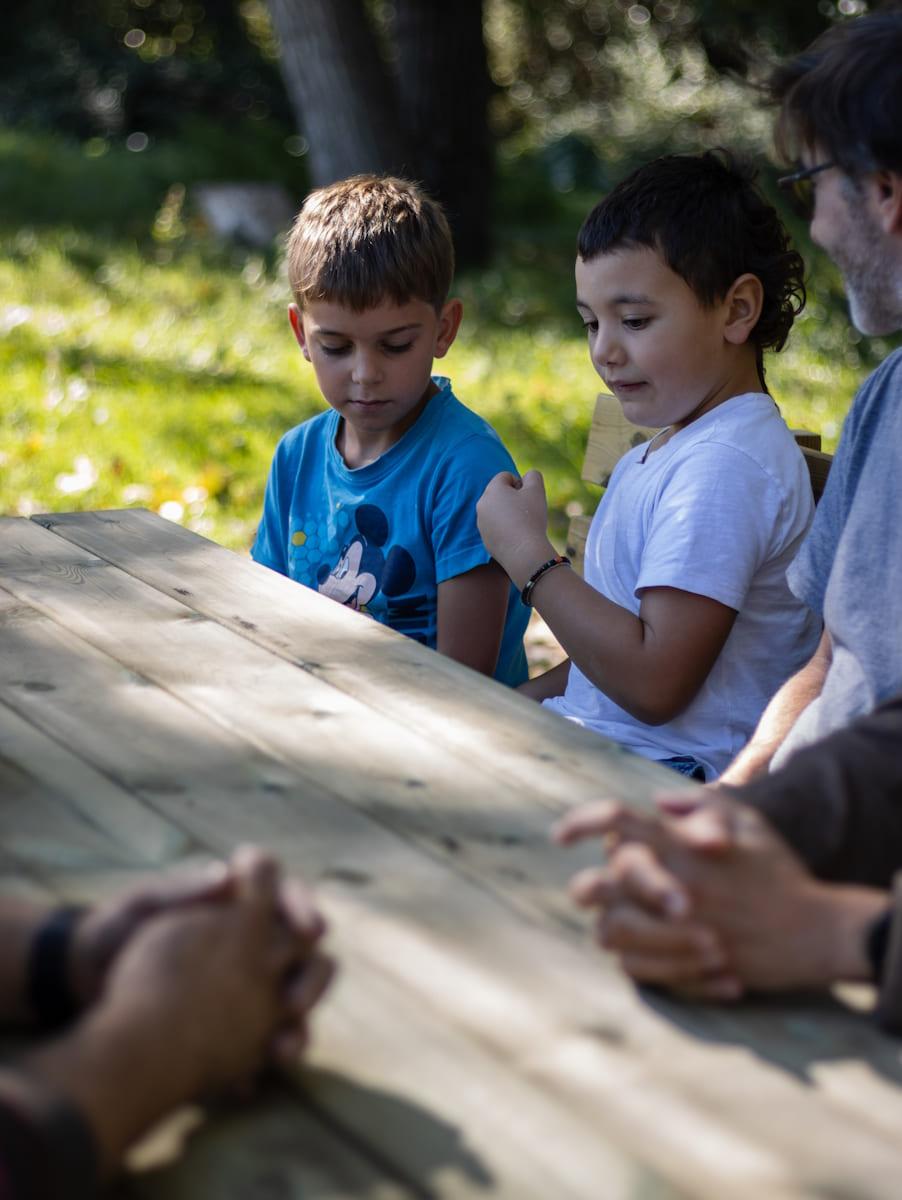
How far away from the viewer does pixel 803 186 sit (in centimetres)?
203

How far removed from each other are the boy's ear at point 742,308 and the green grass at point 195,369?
2.60m

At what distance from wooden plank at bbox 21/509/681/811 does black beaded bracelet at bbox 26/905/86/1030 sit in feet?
1.93

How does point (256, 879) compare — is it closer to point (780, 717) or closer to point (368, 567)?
point (780, 717)

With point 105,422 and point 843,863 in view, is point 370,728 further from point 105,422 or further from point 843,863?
point 105,422

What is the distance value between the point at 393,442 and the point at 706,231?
2.78 ft

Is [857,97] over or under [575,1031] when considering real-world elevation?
over

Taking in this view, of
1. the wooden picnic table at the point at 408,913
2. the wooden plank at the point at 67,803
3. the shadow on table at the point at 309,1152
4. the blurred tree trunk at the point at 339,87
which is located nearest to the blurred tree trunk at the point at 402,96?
the blurred tree trunk at the point at 339,87

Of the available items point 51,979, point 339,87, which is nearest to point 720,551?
point 51,979

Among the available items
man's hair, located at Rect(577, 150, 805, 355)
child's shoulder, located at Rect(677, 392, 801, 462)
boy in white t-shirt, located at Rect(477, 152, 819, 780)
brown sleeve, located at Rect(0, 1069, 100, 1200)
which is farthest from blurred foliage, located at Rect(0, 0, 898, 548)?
brown sleeve, located at Rect(0, 1069, 100, 1200)

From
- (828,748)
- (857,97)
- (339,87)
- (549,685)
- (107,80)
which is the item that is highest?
(107,80)

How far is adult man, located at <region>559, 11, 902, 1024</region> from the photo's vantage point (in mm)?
1265

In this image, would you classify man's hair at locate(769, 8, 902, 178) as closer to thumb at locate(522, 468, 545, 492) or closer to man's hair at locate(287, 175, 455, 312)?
thumb at locate(522, 468, 545, 492)

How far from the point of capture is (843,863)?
1405 millimetres

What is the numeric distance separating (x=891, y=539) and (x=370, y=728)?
0.76 metres
